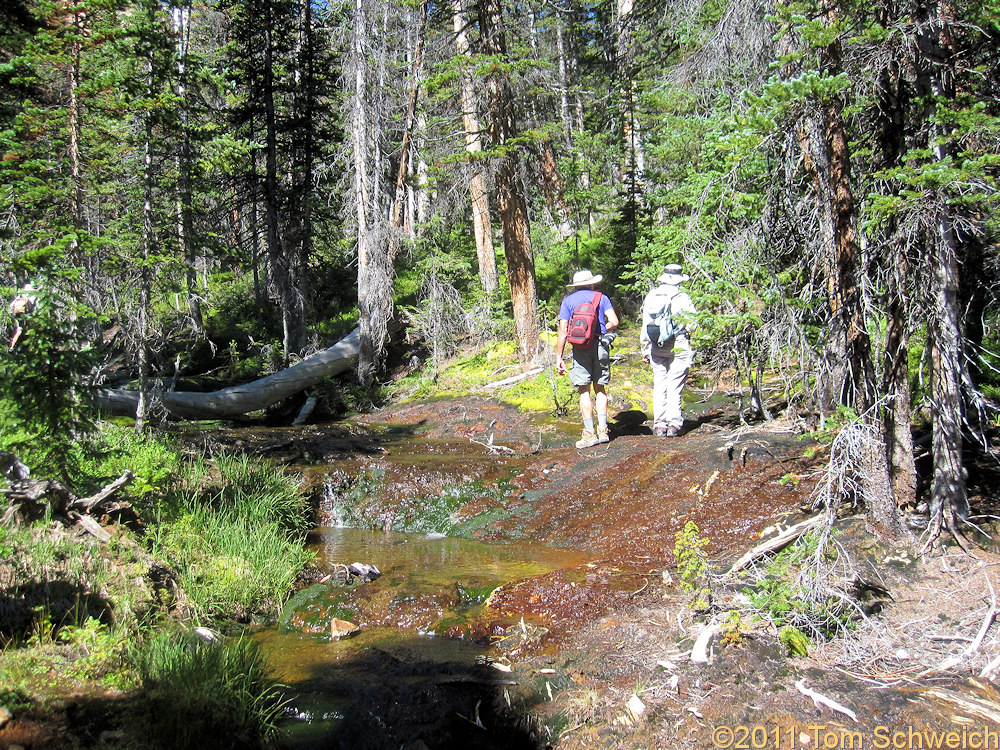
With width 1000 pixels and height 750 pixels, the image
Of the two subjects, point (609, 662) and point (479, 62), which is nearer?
point (609, 662)

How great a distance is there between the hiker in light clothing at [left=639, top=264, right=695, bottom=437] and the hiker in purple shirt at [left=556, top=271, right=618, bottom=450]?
562 millimetres

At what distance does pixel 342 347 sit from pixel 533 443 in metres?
7.64

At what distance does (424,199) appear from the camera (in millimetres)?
28000

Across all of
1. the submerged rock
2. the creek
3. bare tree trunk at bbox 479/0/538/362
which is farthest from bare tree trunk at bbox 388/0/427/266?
the submerged rock

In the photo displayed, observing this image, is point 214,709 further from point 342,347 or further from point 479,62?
point 342,347

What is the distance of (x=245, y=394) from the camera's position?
14195 mm

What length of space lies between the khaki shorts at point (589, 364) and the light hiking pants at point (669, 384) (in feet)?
2.37

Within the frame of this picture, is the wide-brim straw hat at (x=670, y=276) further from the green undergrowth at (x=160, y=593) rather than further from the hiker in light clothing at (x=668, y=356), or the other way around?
the green undergrowth at (x=160, y=593)

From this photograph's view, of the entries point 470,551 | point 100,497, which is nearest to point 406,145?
point 470,551

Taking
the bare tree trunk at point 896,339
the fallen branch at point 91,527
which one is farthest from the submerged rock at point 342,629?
the bare tree trunk at point 896,339

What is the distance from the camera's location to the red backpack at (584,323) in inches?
353

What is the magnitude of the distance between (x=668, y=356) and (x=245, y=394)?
31.9 feet

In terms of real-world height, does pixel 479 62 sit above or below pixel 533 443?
above

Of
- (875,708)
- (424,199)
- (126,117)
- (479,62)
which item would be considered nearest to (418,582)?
(875,708)
